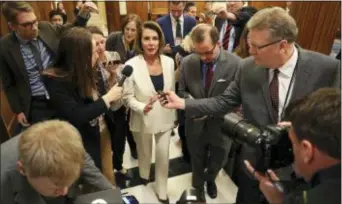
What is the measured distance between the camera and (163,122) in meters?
2.12

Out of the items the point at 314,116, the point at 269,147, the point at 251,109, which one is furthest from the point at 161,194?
the point at 314,116

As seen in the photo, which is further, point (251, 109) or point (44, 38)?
point (44, 38)

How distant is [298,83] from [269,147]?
429 mm

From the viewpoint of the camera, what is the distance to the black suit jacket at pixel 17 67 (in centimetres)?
210

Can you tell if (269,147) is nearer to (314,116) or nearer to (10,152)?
(314,116)

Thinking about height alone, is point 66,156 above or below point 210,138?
above

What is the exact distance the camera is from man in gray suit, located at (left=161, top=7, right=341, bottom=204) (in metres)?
1.41

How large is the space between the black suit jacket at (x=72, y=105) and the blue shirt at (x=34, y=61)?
55 cm

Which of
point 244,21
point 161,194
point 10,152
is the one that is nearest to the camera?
point 10,152

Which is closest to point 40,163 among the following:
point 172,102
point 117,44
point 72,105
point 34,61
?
point 72,105

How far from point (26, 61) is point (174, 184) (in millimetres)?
1504

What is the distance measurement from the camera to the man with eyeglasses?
1.37m

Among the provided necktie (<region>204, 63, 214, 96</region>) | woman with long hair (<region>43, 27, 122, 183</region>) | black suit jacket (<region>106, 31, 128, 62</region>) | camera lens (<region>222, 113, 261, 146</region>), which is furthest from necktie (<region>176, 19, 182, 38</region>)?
camera lens (<region>222, 113, 261, 146</region>)

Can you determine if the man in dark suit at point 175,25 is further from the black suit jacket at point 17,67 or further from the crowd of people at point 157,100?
the black suit jacket at point 17,67
